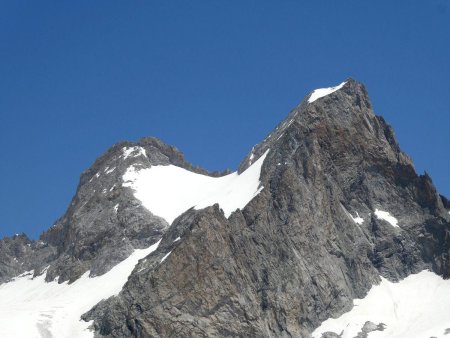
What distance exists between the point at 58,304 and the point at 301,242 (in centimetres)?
3393

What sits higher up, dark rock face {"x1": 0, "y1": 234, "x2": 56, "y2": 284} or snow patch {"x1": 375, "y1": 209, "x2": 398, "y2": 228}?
dark rock face {"x1": 0, "y1": 234, "x2": 56, "y2": 284}

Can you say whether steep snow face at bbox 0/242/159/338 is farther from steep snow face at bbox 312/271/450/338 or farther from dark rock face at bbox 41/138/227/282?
steep snow face at bbox 312/271/450/338

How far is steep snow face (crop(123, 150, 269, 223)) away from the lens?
398 feet

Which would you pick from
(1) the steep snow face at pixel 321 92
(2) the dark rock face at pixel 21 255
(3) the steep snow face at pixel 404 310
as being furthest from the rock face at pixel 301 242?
(2) the dark rock face at pixel 21 255

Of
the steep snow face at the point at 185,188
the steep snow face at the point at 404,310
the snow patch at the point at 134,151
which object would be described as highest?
the snow patch at the point at 134,151

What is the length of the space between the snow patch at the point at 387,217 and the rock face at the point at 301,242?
17 cm

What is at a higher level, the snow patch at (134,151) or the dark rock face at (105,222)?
the snow patch at (134,151)

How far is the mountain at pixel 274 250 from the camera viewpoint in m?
95.3

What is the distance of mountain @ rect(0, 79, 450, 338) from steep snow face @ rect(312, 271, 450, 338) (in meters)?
0.26

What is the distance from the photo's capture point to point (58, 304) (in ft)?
369

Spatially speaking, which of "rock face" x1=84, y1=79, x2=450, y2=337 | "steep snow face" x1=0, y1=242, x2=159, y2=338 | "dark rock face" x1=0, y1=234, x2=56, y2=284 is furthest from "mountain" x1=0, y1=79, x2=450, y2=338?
"dark rock face" x1=0, y1=234, x2=56, y2=284

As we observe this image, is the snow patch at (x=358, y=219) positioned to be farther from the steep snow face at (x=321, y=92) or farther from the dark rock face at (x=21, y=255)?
the dark rock face at (x=21, y=255)

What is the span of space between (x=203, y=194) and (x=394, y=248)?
3878cm

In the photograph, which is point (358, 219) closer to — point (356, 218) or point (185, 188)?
point (356, 218)
